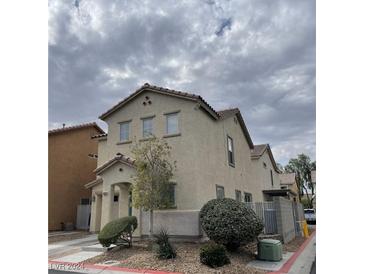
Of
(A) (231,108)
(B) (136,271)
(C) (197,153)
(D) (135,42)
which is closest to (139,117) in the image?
(C) (197,153)

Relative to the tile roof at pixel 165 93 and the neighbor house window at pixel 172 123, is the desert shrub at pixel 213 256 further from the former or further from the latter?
the tile roof at pixel 165 93

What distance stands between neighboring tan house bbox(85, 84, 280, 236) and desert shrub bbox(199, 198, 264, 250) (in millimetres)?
1804

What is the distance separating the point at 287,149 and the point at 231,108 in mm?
9454

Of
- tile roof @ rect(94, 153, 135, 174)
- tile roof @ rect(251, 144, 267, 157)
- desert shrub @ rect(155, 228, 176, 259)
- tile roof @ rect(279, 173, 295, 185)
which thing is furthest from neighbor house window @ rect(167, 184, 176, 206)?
tile roof @ rect(279, 173, 295, 185)

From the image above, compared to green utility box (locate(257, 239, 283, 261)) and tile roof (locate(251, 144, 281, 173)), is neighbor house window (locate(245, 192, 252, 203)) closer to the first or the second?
tile roof (locate(251, 144, 281, 173))

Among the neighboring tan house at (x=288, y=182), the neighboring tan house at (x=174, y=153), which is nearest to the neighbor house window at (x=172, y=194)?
the neighboring tan house at (x=174, y=153)

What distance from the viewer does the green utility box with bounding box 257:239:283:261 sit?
9.15 meters

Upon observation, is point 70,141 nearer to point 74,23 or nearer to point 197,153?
point 197,153

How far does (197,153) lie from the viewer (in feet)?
42.8

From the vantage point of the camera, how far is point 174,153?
521 inches

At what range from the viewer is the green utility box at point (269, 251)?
30.0ft

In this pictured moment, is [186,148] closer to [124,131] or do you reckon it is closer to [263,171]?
[124,131]

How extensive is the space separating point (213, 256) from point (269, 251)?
7.58ft

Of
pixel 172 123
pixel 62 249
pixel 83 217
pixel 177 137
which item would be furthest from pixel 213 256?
pixel 83 217
